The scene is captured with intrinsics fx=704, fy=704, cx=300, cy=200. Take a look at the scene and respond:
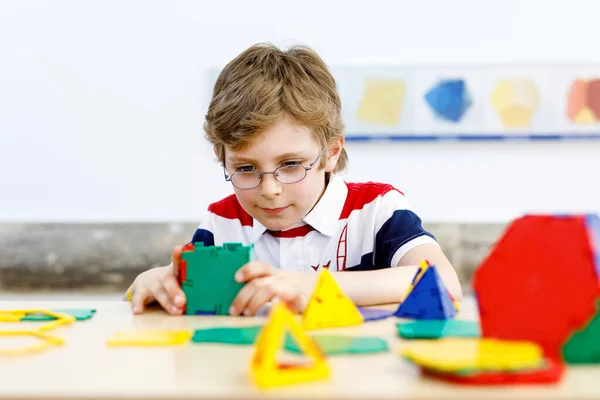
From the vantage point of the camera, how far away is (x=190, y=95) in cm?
304

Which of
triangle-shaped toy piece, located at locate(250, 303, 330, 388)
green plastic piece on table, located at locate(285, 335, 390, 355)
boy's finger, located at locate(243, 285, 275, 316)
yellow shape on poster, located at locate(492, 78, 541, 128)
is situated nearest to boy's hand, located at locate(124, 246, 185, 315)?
boy's finger, located at locate(243, 285, 275, 316)

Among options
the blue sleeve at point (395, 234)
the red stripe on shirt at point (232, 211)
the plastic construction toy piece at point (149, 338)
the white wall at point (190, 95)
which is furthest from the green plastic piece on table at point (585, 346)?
the white wall at point (190, 95)

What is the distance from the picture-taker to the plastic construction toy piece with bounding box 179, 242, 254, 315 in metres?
1.02

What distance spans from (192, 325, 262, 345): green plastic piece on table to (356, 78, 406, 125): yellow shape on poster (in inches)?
86.2

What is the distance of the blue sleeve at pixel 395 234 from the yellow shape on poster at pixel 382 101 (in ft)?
4.98

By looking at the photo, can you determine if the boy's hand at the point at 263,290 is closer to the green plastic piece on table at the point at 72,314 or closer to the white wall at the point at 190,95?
the green plastic piece on table at the point at 72,314

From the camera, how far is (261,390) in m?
0.57

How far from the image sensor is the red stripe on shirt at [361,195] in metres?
1.53

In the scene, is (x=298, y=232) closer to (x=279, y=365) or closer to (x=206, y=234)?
(x=206, y=234)

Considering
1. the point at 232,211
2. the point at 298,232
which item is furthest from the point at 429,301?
the point at 232,211

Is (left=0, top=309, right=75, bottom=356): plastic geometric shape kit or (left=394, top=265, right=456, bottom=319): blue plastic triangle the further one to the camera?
(left=394, top=265, right=456, bottom=319): blue plastic triangle

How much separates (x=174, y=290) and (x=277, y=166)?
38 cm

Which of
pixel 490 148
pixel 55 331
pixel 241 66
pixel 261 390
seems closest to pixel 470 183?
pixel 490 148

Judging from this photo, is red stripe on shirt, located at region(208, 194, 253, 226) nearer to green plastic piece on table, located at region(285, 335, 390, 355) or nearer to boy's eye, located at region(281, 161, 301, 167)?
boy's eye, located at region(281, 161, 301, 167)
